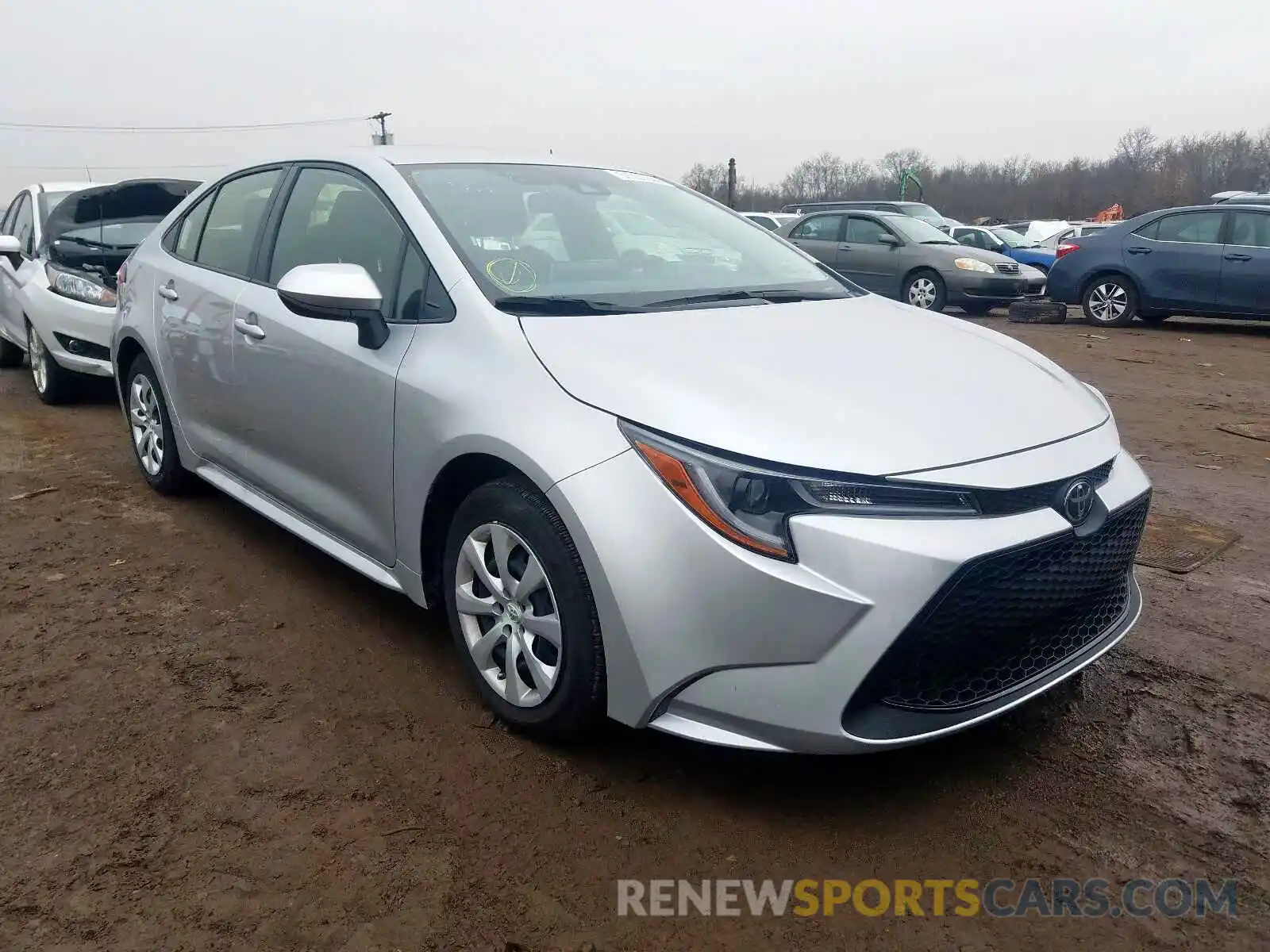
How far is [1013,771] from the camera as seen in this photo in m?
2.51

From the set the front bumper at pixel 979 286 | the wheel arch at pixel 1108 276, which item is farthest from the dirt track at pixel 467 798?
the front bumper at pixel 979 286

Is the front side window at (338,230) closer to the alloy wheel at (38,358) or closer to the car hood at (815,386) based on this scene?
the car hood at (815,386)

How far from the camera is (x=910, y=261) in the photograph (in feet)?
42.1

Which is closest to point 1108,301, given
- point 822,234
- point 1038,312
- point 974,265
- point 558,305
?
point 1038,312

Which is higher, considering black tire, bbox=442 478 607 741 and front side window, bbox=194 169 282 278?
front side window, bbox=194 169 282 278

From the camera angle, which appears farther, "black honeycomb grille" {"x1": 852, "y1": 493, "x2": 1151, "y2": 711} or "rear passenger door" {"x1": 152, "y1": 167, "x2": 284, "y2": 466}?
"rear passenger door" {"x1": 152, "y1": 167, "x2": 284, "y2": 466}

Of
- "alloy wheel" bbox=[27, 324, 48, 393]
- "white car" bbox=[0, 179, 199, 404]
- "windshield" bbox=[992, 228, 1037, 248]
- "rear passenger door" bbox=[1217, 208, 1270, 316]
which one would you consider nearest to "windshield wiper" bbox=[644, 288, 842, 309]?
"white car" bbox=[0, 179, 199, 404]

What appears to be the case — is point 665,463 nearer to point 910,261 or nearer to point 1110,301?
point 910,261

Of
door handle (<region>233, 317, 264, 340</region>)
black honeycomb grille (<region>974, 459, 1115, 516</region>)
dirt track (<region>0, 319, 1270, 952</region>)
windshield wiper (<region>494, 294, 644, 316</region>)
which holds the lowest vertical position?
dirt track (<region>0, 319, 1270, 952</region>)

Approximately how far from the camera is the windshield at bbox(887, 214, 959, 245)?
1298 centimetres

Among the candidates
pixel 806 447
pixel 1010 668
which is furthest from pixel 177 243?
pixel 1010 668

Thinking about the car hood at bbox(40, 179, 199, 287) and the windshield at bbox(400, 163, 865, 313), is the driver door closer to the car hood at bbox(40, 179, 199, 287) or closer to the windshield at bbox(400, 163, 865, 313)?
the windshield at bbox(400, 163, 865, 313)

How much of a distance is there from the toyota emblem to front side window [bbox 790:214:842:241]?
11.6m

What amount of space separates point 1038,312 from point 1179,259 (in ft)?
5.60
